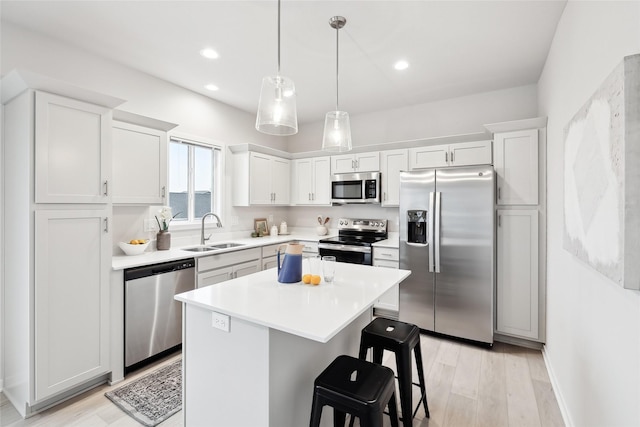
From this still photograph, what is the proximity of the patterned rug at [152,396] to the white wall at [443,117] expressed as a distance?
3.78 metres

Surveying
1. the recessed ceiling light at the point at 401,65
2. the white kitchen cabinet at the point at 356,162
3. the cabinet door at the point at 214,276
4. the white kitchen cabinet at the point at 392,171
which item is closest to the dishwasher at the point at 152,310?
the cabinet door at the point at 214,276

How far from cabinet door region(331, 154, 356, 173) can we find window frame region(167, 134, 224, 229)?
1.60 metres

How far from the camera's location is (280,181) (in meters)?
4.75

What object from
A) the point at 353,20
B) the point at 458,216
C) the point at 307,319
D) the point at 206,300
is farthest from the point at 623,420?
the point at 353,20

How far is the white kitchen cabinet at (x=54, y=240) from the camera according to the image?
2010mm

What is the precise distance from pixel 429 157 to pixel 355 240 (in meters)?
1.44

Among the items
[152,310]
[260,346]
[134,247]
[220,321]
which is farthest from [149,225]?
[260,346]

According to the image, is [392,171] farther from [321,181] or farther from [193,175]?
[193,175]

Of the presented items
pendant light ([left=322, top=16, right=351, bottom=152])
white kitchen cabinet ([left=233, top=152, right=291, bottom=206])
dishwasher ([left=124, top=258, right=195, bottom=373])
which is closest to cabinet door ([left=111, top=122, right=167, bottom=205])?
dishwasher ([left=124, top=258, right=195, bottom=373])

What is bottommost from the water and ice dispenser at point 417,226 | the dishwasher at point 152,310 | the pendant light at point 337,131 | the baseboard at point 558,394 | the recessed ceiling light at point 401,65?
the baseboard at point 558,394

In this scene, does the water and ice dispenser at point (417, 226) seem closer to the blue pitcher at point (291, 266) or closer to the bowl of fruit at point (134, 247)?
the blue pitcher at point (291, 266)

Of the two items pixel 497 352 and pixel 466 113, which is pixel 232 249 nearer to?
pixel 497 352

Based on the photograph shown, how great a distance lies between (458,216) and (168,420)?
3010mm

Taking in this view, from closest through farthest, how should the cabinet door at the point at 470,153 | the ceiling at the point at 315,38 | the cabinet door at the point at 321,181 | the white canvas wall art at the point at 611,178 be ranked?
the white canvas wall art at the point at 611,178 → the ceiling at the point at 315,38 → the cabinet door at the point at 470,153 → the cabinet door at the point at 321,181
